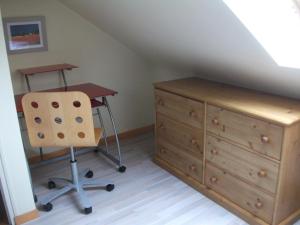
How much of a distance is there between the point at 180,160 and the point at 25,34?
186 cm

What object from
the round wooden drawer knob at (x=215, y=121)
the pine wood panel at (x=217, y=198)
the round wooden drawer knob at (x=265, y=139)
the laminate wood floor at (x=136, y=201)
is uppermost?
the round wooden drawer knob at (x=215, y=121)

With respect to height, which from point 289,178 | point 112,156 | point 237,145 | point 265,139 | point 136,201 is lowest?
point 136,201

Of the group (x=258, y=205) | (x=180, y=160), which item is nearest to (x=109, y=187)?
(x=180, y=160)

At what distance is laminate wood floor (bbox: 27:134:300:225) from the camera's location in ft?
7.60

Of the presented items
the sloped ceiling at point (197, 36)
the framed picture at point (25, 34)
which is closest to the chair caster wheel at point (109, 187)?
the sloped ceiling at point (197, 36)

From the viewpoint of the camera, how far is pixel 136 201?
255cm

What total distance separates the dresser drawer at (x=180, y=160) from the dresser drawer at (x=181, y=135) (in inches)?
2.3

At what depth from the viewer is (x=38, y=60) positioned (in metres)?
2.97

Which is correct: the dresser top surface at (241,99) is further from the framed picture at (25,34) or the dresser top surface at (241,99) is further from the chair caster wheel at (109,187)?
the framed picture at (25,34)

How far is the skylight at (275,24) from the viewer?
1.63 metres

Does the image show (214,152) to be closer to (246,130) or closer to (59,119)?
(246,130)

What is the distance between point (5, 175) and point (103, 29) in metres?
1.81

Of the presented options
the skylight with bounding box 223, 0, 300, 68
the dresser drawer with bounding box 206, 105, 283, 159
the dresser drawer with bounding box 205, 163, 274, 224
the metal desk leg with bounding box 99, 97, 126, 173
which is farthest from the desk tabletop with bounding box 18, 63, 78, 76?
the skylight with bounding box 223, 0, 300, 68

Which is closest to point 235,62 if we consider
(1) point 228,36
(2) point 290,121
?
(1) point 228,36
